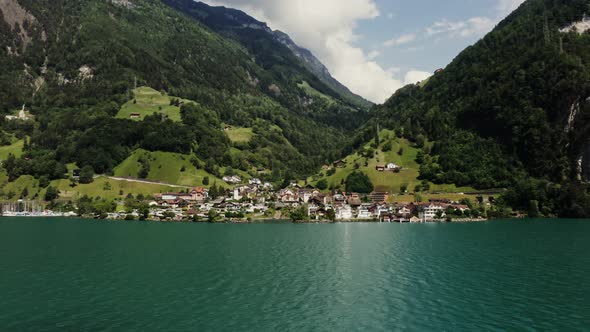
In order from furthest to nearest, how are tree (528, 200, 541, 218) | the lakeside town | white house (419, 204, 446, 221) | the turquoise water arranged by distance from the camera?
1. white house (419, 204, 446, 221)
2. the lakeside town
3. tree (528, 200, 541, 218)
4. the turquoise water

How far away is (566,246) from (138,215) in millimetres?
153400

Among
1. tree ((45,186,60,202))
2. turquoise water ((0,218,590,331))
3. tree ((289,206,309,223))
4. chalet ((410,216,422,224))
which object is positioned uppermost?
tree ((45,186,60,202))

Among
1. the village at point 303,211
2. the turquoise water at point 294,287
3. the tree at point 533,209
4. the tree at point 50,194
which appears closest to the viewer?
the turquoise water at point 294,287

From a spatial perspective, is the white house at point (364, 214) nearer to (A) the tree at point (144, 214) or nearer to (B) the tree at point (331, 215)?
(B) the tree at point (331, 215)

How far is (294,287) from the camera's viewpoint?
45062 mm

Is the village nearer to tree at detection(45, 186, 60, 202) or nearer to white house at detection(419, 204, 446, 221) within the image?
white house at detection(419, 204, 446, 221)

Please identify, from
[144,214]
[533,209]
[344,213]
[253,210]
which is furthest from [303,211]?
[533,209]

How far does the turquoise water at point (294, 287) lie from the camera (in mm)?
33000

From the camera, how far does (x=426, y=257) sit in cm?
6481

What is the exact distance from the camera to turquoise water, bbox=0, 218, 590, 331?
33000 mm

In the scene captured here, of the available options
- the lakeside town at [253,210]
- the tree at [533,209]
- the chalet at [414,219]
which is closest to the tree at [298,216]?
the lakeside town at [253,210]

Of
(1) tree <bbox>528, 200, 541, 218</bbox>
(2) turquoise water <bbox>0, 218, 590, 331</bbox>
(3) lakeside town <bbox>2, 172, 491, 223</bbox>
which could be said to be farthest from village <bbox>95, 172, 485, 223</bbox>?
(2) turquoise water <bbox>0, 218, 590, 331</bbox>

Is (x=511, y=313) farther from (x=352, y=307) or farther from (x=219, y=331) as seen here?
(x=219, y=331)

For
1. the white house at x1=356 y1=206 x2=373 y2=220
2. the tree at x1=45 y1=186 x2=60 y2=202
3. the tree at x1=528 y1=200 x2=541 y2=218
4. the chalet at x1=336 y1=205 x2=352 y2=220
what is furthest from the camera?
the tree at x1=45 y1=186 x2=60 y2=202
